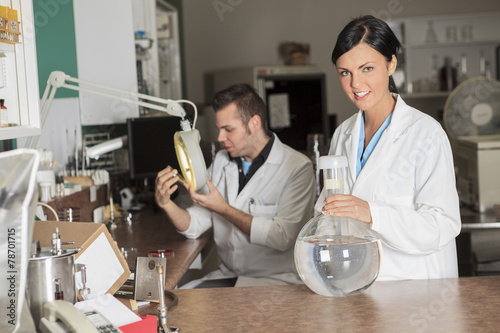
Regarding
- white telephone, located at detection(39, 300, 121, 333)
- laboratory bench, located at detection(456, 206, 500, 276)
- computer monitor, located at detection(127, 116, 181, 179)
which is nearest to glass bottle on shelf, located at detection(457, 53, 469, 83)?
laboratory bench, located at detection(456, 206, 500, 276)

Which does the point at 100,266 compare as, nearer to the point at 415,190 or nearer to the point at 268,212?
the point at 415,190

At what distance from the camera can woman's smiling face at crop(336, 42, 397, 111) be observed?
1.70 m

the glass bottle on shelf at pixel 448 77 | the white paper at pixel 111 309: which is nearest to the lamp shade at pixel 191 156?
the white paper at pixel 111 309

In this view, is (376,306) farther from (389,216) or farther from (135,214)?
(135,214)

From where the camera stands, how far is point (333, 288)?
1.36m

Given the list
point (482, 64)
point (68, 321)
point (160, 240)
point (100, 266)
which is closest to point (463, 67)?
point (482, 64)

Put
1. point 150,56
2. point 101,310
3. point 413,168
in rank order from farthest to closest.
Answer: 1. point 150,56
2. point 413,168
3. point 101,310

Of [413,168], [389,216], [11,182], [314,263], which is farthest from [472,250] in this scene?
[11,182]

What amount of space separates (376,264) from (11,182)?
2.55 ft

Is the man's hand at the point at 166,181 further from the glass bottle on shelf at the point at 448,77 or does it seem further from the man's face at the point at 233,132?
the glass bottle on shelf at the point at 448,77

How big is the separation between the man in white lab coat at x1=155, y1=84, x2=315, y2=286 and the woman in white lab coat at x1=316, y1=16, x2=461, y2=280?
25.0 inches

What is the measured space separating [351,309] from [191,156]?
2.23ft

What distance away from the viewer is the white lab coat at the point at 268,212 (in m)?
2.42

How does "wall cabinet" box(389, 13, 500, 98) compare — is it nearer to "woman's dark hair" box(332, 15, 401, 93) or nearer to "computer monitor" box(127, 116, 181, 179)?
"computer monitor" box(127, 116, 181, 179)
